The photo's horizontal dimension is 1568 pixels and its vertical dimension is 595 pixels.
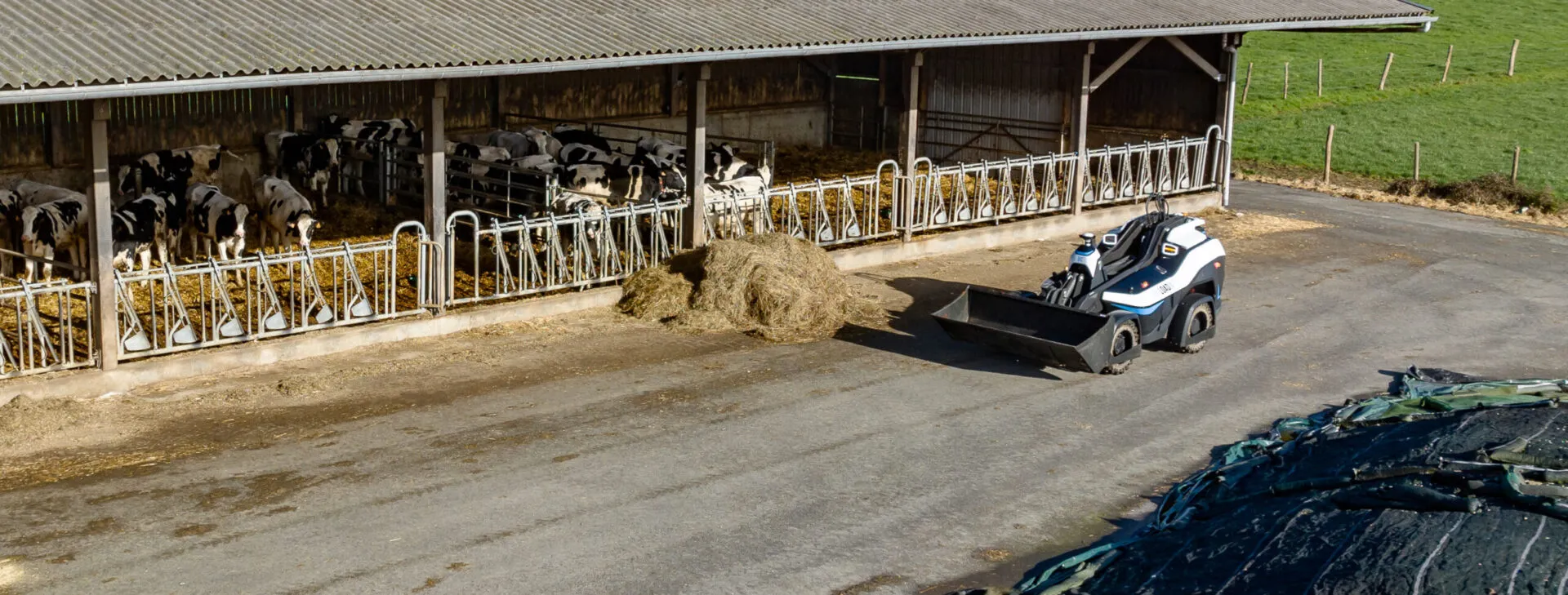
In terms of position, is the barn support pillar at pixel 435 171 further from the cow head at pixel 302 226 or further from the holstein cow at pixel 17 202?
the holstein cow at pixel 17 202

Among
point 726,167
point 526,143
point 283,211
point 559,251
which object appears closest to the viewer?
point 559,251

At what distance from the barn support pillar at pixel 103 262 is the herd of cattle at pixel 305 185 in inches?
75.1

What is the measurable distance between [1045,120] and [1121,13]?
4.34 m

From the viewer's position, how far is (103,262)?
1337 centimetres

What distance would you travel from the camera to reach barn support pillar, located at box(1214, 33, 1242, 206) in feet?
83.2

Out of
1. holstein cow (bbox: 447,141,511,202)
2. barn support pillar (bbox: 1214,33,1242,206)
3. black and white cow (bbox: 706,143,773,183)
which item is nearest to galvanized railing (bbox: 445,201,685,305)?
holstein cow (bbox: 447,141,511,202)

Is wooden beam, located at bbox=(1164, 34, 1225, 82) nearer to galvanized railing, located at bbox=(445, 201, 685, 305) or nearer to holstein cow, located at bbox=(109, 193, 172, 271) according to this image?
galvanized railing, located at bbox=(445, 201, 685, 305)

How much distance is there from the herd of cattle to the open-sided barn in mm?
55

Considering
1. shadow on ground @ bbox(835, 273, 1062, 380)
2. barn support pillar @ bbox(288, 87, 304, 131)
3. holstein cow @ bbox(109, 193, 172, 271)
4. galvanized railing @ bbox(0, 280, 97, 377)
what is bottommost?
shadow on ground @ bbox(835, 273, 1062, 380)

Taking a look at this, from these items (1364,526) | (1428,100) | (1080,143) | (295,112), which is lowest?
(1364,526)

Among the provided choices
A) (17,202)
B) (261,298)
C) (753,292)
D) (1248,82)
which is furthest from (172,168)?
(1248,82)

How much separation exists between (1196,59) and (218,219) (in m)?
14.7

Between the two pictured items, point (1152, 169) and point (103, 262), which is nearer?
point (103, 262)

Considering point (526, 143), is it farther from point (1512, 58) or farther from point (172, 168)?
point (1512, 58)
